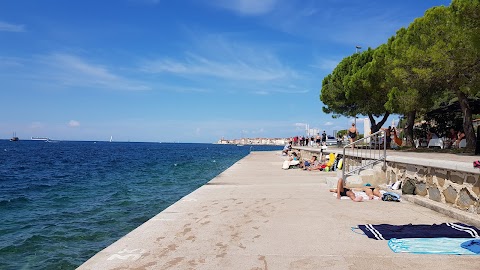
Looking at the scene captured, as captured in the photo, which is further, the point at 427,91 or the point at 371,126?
the point at 371,126

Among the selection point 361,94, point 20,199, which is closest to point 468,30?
point 361,94

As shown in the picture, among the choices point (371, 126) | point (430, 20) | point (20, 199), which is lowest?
point (20, 199)

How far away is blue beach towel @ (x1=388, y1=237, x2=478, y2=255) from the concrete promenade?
12cm

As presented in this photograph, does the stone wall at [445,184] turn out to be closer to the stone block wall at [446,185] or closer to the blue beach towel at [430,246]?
the stone block wall at [446,185]

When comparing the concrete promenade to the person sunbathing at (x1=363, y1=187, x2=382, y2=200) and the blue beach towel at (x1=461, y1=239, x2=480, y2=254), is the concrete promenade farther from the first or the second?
the person sunbathing at (x1=363, y1=187, x2=382, y2=200)

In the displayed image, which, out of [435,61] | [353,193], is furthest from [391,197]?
[435,61]

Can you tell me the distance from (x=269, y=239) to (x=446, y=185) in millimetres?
4076

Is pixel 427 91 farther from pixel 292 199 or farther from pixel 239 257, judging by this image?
pixel 239 257

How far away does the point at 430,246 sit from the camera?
4.80m

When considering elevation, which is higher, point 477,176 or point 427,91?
point 427,91

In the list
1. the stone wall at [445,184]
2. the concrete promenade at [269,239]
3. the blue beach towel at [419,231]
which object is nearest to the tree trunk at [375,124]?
the stone wall at [445,184]

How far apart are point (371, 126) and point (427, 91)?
13.1 m

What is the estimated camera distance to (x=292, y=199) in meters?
9.30

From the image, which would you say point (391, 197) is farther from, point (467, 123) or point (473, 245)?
point (467, 123)
